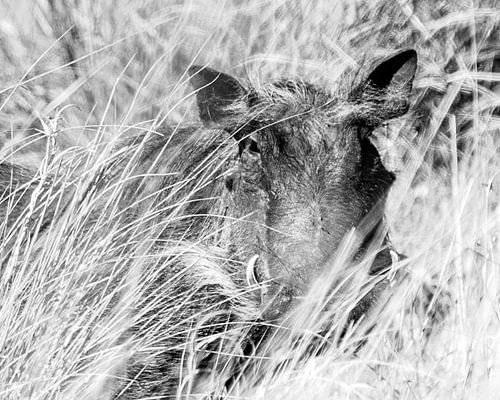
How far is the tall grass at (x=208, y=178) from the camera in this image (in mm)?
2693

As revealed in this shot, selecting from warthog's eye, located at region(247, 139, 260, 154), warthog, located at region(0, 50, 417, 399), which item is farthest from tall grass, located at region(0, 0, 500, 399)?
warthog's eye, located at region(247, 139, 260, 154)

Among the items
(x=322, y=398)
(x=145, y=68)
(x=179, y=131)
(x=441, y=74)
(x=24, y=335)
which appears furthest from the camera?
(x=145, y=68)

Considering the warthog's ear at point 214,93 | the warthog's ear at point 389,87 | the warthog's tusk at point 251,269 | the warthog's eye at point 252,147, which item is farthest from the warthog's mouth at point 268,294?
the warthog's ear at point 389,87

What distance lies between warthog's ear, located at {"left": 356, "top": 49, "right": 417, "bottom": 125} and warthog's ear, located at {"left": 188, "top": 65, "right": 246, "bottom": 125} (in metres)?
0.46

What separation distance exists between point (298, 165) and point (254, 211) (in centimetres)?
21

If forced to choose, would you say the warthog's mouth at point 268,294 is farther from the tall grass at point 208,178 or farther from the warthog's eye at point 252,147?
the warthog's eye at point 252,147

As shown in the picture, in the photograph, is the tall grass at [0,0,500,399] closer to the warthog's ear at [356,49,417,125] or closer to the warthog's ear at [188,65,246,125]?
the warthog's ear at [188,65,246,125]

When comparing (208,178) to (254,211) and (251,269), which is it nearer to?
(254,211)

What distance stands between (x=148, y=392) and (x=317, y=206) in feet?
3.05

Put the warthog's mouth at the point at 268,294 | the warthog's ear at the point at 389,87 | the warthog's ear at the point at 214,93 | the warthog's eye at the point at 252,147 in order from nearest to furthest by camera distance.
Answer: the warthog's mouth at the point at 268,294 < the warthog's eye at the point at 252,147 < the warthog's ear at the point at 214,93 < the warthog's ear at the point at 389,87

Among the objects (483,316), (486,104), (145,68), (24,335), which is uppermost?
(24,335)

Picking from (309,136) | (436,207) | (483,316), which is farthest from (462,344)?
(436,207)

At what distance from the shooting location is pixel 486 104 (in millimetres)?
4605

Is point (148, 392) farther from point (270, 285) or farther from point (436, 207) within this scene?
point (436, 207)
